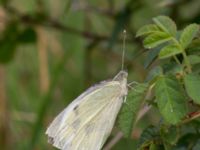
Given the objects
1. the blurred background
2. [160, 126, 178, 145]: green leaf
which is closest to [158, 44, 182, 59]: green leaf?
[160, 126, 178, 145]: green leaf

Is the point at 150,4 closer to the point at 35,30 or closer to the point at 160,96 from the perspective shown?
the point at 35,30

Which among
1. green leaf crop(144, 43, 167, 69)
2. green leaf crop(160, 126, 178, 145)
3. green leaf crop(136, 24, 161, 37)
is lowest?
green leaf crop(160, 126, 178, 145)

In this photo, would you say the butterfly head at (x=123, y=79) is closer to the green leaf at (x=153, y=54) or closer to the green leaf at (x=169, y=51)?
the green leaf at (x=153, y=54)

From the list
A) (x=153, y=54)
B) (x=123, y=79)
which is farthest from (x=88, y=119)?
(x=153, y=54)

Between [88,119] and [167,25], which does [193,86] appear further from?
[88,119]

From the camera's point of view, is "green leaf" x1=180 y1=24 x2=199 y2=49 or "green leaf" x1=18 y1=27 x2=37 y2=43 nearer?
"green leaf" x1=180 y1=24 x2=199 y2=49

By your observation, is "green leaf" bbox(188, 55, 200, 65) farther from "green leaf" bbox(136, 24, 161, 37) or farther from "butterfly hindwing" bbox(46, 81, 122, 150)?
"butterfly hindwing" bbox(46, 81, 122, 150)

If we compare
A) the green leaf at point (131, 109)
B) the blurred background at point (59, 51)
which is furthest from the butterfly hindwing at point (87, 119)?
the blurred background at point (59, 51)
